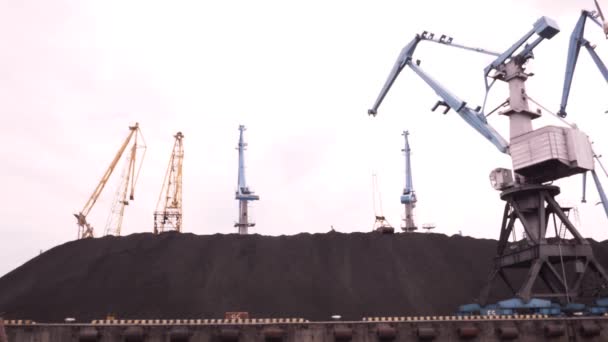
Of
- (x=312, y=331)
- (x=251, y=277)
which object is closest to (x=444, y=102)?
(x=251, y=277)

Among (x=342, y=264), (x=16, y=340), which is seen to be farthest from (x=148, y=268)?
(x=16, y=340)

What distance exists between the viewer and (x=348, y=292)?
49.2 meters

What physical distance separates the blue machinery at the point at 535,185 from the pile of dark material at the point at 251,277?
7.96 meters

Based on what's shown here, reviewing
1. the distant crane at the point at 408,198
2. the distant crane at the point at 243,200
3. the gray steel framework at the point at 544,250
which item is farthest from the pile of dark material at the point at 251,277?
the distant crane at the point at 408,198

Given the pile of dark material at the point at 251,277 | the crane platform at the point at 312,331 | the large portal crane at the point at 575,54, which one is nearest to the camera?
the crane platform at the point at 312,331

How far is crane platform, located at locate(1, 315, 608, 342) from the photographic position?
28.1m

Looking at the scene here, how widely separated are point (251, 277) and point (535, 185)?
26831 millimetres

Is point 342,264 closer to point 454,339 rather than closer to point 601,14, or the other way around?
point 454,339

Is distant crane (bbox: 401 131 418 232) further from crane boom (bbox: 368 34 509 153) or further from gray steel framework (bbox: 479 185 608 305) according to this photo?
→ gray steel framework (bbox: 479 185 608 305)

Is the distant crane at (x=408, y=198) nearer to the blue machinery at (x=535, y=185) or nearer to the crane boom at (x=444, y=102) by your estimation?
the crane boom at (x=444, y=102)

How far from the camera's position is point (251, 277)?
5053 centimetres

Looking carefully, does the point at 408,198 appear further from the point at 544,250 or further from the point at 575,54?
the point at 544,250

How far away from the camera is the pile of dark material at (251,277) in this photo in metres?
46.0

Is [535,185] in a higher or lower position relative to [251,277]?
higher
